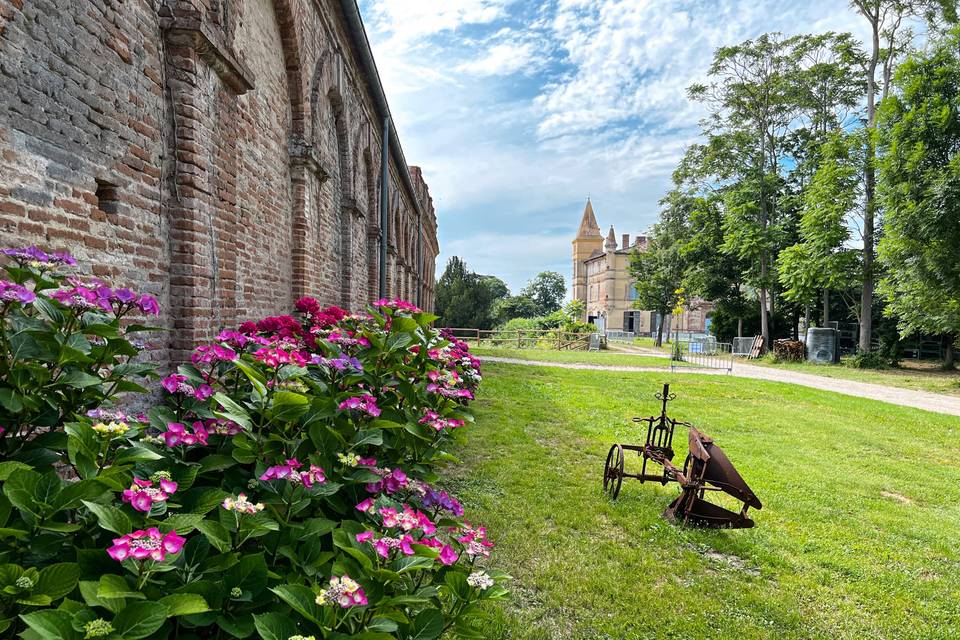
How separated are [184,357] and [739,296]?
90.9 ft

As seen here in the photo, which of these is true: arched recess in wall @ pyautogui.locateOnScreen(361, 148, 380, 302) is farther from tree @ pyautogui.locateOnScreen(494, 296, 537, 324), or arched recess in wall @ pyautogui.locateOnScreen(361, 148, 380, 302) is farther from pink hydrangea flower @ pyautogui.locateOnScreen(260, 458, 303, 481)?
tree @ pyautogui.locateOnScreen(494, 296, 537, 324)

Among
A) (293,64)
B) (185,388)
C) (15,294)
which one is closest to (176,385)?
(185,388)

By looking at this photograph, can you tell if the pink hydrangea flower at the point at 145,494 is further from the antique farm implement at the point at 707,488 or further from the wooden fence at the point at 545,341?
the wooden fence at the point at 545,341

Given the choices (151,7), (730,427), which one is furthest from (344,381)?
(730,427)

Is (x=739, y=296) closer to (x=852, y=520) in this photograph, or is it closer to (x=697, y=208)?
(x=697, y=208)

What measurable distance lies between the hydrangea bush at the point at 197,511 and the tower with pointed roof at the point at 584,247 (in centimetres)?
6947

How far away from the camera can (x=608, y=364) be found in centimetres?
1750

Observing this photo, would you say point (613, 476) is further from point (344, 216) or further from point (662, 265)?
point (662, 265)

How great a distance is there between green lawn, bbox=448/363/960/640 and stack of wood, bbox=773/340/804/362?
13916 millimetres

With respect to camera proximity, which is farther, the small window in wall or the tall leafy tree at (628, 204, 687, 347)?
the tall leafy tree at (628, 204, 687, 347)

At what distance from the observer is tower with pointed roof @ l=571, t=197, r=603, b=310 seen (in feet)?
232

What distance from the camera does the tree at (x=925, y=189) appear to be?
1355cm

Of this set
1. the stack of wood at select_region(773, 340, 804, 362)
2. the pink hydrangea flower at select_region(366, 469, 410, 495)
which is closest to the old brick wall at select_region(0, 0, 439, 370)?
the pink hydrangea flower at select_region(366, 469, 410, 495)

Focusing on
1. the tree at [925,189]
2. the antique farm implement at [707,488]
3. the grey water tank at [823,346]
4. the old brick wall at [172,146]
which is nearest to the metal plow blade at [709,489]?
the antique farm implement at [707,488]
